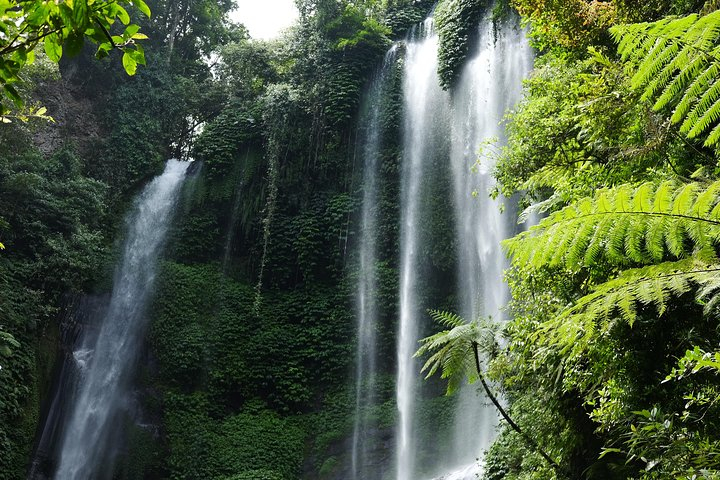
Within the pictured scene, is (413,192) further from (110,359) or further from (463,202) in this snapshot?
(110,359)

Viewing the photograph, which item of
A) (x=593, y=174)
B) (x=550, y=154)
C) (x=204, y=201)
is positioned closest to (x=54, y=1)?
(x=593, y=174)

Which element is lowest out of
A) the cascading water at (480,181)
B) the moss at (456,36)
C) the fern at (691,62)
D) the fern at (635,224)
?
the fern at (635,224)

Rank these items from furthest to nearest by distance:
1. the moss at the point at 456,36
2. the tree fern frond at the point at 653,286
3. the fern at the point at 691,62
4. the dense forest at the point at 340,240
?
1. the moss at the point at 456,36
2. the dense forest at the point at 340,240
3. the tree fern frond at the point at 653,286
4. the fern at the point at 691,62

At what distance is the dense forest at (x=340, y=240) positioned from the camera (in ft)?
11.7

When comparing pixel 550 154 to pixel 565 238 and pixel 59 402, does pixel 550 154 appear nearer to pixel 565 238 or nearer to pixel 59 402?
pixel 565 238

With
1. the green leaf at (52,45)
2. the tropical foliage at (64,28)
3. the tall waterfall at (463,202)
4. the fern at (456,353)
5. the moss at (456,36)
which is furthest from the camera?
the moss at (456,36)

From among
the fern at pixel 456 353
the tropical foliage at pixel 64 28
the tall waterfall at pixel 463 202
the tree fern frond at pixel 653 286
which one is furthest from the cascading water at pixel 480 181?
the tropical foliage at pixel 64 28

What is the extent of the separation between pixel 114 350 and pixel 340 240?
6117 mm

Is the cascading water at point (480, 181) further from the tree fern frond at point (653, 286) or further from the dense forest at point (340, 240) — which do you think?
the tree fern frond at point (653, 286)

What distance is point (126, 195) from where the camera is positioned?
15.2 metres

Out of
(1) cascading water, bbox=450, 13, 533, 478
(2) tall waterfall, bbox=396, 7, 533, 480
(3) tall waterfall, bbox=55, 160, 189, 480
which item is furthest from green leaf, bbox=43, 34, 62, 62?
(3) tall waterfall, bbox=55, 160, 189, 480

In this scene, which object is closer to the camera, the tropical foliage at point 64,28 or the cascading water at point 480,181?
the tropical foliage at point 64,28

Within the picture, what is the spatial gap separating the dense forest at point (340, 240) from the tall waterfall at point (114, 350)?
123mm

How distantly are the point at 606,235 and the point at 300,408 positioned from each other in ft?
35.9
